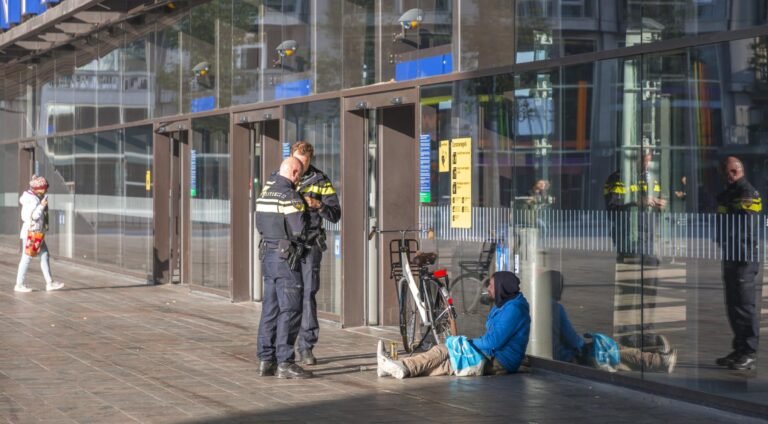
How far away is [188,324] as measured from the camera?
583 inches

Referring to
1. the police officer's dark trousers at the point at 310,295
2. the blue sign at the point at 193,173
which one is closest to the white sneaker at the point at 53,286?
the blue sign at the point at 193,173

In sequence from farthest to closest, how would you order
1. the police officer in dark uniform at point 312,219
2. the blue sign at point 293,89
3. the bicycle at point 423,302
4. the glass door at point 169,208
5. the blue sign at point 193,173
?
the glass door at point 169,208, the blue sign at point 193,173, the blue sign at point 293,89, the bicycle at point 423,302, the police officer in dark uniform at point 312,219

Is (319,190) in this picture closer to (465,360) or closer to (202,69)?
(465,360)

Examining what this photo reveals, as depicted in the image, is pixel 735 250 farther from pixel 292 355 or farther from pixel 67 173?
Answer: pixel 67 173

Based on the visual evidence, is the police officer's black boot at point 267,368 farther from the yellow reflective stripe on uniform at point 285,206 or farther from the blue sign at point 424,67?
the blue sign at point 424,67

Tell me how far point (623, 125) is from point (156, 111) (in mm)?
12189

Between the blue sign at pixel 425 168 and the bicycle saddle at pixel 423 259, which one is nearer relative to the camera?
the bicycle saddle at pixel 423 259

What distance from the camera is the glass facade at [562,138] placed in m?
9.11

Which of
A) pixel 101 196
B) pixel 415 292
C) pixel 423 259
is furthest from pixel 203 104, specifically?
pixel 415 292

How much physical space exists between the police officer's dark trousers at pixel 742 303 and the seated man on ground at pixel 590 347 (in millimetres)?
728

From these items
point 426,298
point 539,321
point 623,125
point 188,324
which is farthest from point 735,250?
point 188,324

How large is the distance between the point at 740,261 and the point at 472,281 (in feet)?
12.1

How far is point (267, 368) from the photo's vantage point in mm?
10750

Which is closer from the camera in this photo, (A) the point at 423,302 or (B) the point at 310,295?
(B) the point at 310,295
